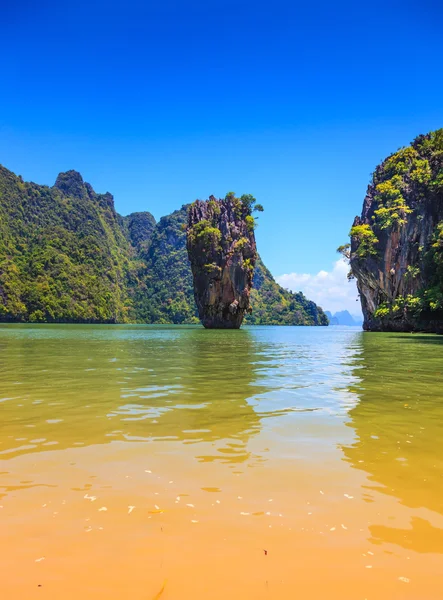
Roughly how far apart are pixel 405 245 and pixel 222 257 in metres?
27.6

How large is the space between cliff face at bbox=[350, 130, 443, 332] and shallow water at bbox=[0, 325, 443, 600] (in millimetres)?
39734

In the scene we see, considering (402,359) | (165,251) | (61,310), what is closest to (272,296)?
(165,251)

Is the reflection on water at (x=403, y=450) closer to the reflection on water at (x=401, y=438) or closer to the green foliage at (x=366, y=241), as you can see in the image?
the reflection on water at (x=401, y=438)

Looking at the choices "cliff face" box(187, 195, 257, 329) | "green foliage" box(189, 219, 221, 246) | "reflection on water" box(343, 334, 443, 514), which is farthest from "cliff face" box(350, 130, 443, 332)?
"reflection on water" box(343, 334, 443, 514)

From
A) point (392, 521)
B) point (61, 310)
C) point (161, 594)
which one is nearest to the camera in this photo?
point (161, 594)

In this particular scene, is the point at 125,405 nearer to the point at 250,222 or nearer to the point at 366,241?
the point at 366,241

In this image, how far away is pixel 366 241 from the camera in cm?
5650

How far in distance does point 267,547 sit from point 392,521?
1.09 m

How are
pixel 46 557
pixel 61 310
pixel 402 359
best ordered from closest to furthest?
pixel 46 557
pixel 402 359
pixel 61 310

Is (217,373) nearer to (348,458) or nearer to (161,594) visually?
(348,458)

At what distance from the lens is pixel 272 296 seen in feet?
572

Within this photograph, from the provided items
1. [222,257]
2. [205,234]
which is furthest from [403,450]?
[222,257]

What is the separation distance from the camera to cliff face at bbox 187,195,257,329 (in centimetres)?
6692

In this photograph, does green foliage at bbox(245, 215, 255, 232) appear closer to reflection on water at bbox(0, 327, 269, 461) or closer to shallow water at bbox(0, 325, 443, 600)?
reflection on water at bbox(0, 327, 269, 461)
